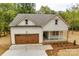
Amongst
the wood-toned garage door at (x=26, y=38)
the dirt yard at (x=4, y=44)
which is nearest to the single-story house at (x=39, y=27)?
the wood-toned garage door at (x=26, y=38)

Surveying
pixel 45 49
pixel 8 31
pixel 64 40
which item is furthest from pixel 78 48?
pixel 8 31

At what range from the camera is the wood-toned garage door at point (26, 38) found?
512 cm

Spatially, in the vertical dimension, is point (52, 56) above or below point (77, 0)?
below

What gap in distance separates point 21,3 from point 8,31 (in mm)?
645

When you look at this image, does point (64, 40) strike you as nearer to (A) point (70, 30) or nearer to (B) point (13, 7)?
(A) point (70, 30)

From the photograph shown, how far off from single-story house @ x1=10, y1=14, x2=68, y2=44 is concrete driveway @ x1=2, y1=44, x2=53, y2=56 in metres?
0.13

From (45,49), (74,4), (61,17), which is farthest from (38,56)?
(74,4)

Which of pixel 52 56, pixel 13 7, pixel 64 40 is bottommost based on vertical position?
pixel 52 56

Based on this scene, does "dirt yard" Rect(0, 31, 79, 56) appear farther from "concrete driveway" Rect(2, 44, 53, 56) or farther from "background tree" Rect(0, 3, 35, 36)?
"background tree" Rect(0, 3, 35, 36)

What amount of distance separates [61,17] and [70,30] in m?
0.33

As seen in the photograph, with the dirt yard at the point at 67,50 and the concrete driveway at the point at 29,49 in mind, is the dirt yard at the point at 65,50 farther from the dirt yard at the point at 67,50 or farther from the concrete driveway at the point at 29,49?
the concrete driveway at the point at 29,49

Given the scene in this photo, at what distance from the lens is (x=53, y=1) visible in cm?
493

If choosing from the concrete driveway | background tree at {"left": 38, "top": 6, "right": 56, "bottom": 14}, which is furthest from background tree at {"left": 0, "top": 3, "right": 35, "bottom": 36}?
the concrete driveway

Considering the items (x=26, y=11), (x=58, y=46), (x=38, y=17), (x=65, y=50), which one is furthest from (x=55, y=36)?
(x=26, y=11)
